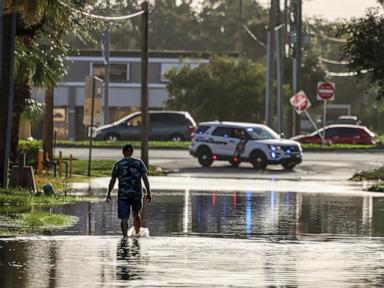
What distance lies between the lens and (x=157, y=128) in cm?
7525

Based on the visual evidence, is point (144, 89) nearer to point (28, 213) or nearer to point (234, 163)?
point (234, 163)

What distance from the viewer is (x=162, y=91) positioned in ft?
310

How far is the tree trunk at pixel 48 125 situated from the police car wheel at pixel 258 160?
813 centimetres

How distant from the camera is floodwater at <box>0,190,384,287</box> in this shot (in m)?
16.8

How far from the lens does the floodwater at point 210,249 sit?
16.8 m

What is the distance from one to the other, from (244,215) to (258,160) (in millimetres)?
23305

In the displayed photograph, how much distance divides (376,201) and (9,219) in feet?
38.7

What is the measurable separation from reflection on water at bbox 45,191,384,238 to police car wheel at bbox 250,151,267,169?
14.5 meters

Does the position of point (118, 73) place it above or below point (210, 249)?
above

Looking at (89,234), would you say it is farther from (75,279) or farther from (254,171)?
(254,171)

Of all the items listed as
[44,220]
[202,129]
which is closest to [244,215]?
[44,220]

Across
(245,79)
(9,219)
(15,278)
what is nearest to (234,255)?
(15,278)

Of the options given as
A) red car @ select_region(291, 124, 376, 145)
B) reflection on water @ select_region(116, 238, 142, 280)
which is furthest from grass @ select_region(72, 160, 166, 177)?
reflection on water @ select_region(116, 238, 142, 280)

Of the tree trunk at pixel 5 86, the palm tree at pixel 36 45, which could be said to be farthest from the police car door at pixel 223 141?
the tree trunk at pixel 5 86
